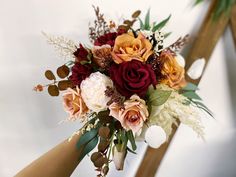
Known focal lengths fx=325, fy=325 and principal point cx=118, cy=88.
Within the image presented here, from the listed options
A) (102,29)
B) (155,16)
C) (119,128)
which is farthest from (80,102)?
(155,16)

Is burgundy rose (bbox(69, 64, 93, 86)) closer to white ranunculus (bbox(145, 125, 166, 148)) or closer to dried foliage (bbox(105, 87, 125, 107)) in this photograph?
dried foliage (bbox(105, 87, 125, 107))

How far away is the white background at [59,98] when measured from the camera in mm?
1237

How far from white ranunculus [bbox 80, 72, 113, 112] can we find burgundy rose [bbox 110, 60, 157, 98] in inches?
1.3

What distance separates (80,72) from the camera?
2.91ft

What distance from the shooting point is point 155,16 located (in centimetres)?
129

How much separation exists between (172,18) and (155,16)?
0.23 ft

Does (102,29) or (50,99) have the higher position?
(102,29)

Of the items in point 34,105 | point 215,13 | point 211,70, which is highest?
point 215,13

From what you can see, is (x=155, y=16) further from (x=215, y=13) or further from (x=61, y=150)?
(x=61, y=150)

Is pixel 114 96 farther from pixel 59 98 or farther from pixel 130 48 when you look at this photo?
pixel 59 98

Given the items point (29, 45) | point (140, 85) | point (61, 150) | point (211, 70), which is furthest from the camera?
point (211, 70)

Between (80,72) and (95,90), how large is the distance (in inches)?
3.2

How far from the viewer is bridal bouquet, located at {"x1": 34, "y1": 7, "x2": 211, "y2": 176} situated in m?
0.83

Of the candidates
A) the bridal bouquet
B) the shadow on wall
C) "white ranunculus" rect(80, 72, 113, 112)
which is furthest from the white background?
"white ranunculus" rect(80, 72, 113, 112)
